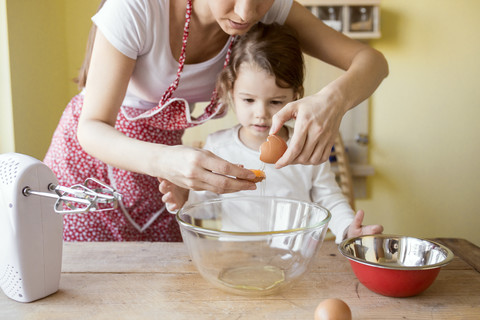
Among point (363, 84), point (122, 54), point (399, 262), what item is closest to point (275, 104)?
point (363, 84)

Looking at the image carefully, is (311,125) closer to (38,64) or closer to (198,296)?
(198,296)

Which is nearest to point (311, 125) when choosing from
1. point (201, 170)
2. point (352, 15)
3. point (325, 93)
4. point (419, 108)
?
point (325, 93)

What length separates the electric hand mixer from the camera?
78 centimetres

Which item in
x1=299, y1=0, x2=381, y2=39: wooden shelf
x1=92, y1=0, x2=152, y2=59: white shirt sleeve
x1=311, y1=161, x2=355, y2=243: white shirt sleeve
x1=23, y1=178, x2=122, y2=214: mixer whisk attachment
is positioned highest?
x1=299, y1=0, x2=381, y2=39: wooden shelf

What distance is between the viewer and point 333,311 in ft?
2.26

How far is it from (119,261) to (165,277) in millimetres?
140

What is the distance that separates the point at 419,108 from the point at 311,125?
6.62 feet

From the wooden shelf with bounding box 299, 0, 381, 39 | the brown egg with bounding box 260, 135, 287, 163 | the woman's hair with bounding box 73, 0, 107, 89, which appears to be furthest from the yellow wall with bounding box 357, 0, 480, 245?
the brown egg with bounding box 260, 135, 287, 163

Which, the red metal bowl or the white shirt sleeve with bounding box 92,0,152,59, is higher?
the white shirt sleeve with bounding box 92,0,152,59

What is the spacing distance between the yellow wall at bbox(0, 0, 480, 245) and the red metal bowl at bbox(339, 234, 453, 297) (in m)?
1.85

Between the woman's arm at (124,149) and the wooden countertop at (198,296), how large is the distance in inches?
7.3

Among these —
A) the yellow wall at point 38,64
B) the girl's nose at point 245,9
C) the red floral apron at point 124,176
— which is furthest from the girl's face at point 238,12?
the yellow wall at point 38,64

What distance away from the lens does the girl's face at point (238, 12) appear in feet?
3.26

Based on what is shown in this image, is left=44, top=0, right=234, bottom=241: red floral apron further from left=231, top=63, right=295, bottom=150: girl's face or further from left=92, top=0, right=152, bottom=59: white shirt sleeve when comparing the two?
left=92, top=0, right=152, bottom=59: white shirt sleeve
